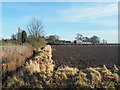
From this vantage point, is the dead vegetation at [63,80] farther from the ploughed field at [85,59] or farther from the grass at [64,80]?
the ploughed field at [85,59]

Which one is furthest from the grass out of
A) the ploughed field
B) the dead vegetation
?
the ploughed field

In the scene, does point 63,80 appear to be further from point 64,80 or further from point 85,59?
point 85,59

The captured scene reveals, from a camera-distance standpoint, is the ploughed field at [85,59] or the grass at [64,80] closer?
the grass at [64,80]

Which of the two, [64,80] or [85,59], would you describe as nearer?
[64,80]

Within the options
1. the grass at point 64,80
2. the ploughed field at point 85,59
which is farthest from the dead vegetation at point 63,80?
the ploughed field at point 85,59

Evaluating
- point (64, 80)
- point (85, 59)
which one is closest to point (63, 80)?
point (64, 80)

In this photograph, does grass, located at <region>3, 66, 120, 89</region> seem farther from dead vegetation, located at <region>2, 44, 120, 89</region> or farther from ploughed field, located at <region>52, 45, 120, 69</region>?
ploughed field, located at <region>52, 45, 120, 69</region>

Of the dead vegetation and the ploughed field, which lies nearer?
the dead vegetation

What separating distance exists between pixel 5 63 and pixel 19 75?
119 cm

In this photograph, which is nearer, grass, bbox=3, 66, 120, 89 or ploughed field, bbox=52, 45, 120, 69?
grass, bbox=3, 66, 120, 89

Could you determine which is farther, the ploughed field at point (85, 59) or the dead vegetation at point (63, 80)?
the ploughed field at point (85, 59)

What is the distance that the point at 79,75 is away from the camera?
637cm

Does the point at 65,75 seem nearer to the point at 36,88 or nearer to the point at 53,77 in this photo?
the point at 53,77

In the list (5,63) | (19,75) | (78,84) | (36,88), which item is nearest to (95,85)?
(78,84)
